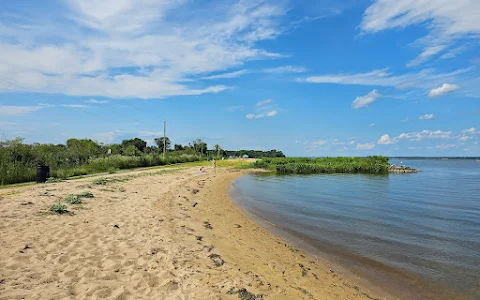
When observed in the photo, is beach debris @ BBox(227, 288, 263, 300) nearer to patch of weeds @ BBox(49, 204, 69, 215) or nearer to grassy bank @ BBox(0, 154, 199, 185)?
patch of weeds @ BBox(49, 204, 69, 215)

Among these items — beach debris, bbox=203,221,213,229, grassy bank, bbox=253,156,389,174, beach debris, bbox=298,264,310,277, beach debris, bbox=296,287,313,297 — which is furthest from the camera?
grassy bank, bbox=253,156,389,174

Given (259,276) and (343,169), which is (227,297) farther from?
(343,169)

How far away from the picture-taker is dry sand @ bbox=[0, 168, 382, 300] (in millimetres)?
4332

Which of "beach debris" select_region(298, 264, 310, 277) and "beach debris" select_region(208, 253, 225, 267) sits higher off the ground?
"beach debris" select_region(208, 253, 225, 267)

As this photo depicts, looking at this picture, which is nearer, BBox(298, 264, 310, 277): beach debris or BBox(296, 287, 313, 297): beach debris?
BBox(296, 287, 313, 297): beach debris

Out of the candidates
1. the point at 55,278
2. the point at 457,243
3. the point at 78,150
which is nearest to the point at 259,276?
the point at 55,278

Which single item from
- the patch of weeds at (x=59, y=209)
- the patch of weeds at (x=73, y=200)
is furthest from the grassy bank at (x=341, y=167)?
the patch of weeds at (x=59, y=209)

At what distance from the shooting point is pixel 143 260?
18.1 ft

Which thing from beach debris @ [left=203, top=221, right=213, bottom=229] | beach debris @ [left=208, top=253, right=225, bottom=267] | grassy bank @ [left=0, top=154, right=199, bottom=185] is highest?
grassy bank @ [left=0, top=154, right=199, bottom=185]

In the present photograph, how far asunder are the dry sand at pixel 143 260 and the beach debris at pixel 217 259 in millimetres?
15

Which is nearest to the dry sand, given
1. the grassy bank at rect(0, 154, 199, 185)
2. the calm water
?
the calm water

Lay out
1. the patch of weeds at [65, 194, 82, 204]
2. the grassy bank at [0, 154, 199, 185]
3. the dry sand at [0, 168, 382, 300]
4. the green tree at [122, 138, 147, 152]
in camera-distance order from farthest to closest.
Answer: the green tree at [122, 138, 147, 152] < the grassy bank at [0, 154, 199, 185] < the patch of weeds at [65, 194, 82, 204] < the dry sand at [0, 168, 382, 300]

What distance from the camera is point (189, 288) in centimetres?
448

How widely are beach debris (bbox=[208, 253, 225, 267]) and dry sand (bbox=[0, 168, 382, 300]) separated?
0.05 feet
